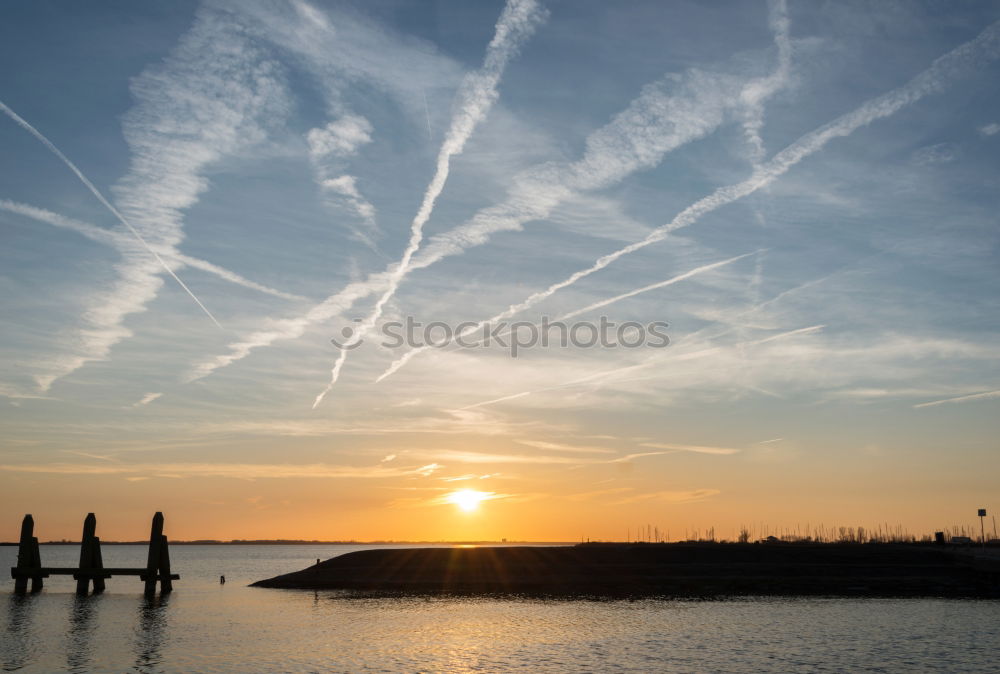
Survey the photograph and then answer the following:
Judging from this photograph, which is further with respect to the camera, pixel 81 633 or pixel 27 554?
pixel 27 554

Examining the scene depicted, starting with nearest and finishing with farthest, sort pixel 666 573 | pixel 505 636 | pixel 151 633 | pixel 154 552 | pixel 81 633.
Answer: pixel 505 636 → pixel 81 633 → pixel 151 633 → pixel 154 552 → pixel 666 573

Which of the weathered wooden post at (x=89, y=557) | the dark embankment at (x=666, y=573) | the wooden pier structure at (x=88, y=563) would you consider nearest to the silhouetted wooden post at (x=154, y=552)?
the wooden pier structure at (x=88, y=563)

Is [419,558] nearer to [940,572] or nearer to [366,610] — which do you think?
[366,610]

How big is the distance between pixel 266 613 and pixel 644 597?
34.4 meters

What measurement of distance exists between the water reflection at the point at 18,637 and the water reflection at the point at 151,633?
5.98 m

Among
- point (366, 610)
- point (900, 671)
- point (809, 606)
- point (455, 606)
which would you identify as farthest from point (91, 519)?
point (900, 671)

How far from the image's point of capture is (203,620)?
218ft

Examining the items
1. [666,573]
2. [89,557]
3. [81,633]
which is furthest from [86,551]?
[666,573]

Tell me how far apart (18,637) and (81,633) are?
387 cm

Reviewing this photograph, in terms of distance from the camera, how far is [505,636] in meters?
53.9

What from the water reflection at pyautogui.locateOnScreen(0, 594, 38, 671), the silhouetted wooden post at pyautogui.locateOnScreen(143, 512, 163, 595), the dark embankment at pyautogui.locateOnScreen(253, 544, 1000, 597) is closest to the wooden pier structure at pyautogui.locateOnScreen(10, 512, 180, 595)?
the silhouetted wooden post at pyautogui.locateOnScreen(143, 512, 163, 595)

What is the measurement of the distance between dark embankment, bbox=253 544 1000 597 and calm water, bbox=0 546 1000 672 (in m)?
9.11

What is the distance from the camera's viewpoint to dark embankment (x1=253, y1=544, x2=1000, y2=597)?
267 feet

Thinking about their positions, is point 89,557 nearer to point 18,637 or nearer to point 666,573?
point 18,637
